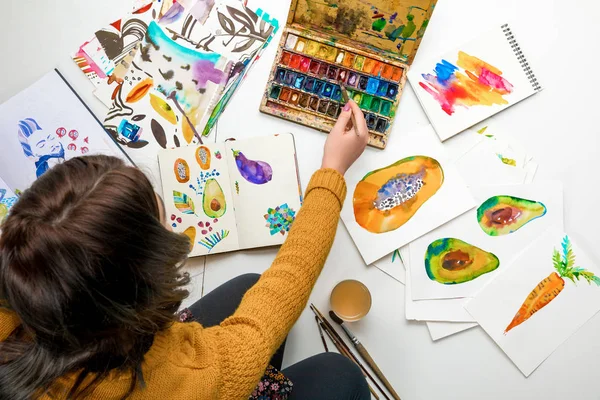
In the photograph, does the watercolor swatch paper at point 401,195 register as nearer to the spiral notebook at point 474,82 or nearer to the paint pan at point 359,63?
the spiral notebook at point 474,82

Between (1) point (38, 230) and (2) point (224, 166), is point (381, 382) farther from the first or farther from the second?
(1) point (38, 230)

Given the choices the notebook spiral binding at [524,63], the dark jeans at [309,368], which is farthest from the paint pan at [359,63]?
the dark jeans at [309,368]

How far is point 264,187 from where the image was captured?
1.09 m

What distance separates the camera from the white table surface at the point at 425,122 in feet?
3.53

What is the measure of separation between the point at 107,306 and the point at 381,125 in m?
0.73

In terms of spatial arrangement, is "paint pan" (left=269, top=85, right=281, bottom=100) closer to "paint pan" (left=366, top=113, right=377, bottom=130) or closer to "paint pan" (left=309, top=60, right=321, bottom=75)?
"paint pan" (left=309, top=60, right=321, bottom=75)

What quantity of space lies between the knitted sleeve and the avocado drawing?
0.26m

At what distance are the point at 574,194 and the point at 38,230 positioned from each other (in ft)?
3.61

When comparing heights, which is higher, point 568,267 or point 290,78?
point 290,78

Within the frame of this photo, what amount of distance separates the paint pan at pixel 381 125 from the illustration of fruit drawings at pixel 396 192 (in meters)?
0.09

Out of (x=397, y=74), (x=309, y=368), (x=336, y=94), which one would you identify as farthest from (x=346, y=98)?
(x=309, y=368)

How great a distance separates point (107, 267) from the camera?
569 millimetres

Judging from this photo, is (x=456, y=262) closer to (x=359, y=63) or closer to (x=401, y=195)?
(x=401, y=195)

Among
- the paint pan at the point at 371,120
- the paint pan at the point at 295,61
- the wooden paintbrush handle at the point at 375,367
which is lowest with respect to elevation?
the wooden paintbrush handle at the point at 375,367
